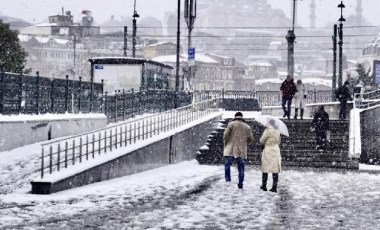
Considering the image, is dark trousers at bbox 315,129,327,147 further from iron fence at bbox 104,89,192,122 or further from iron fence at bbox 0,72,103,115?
iron fence at bbox 0,72,103,115

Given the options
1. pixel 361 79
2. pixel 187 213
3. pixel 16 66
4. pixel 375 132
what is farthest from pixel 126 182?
pixel 361 79

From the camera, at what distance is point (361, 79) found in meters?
69.3

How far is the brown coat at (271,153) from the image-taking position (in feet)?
43.8

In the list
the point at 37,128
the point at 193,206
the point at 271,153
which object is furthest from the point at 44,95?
the point at 193,206

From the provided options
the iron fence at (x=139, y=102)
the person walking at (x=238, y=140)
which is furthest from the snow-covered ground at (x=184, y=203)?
the iron fence at (x=139, y=102)

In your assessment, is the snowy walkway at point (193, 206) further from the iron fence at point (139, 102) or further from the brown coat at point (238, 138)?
the iron fence at point (139, 102)

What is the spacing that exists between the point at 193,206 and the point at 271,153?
2810mm

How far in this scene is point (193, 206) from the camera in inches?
445

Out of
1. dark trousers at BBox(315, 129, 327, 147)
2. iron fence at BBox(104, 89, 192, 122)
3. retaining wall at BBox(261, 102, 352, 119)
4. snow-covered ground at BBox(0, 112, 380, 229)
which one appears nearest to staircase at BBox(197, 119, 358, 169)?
dark trousers at BBox(315, 129, 327, 147)

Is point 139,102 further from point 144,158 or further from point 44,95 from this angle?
point 144,158

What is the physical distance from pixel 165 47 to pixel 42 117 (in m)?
99.9

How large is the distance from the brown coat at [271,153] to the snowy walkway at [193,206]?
54 centimetres

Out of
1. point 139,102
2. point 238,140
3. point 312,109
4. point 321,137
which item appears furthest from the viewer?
point 312,109

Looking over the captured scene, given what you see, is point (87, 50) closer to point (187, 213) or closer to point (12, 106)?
point (12, 106)
